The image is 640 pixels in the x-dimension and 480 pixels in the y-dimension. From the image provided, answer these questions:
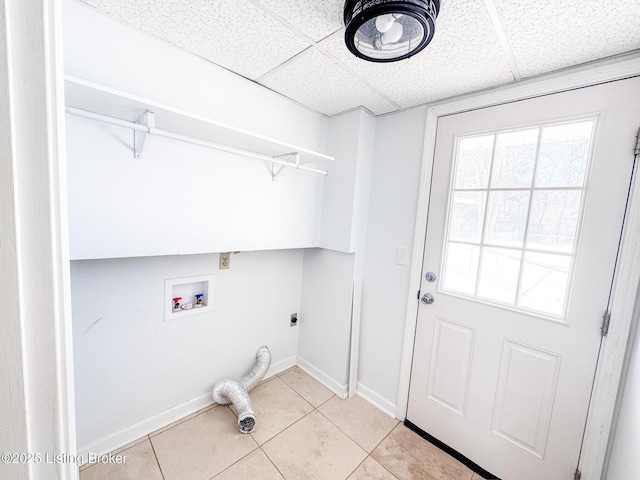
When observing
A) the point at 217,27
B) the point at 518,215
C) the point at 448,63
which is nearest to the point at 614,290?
the point at 518,215

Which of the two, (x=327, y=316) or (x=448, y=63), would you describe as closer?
(x=448, y=63)

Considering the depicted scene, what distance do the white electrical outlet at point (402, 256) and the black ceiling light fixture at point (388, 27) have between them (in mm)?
1144

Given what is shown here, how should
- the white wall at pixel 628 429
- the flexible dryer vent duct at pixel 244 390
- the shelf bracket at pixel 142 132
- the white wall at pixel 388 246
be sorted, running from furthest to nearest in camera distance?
the white wall at pixel 388 246 → the flexible dryer vent duct at pixel 244 390 → the shelf bracket at pixel 142 132 → the white wall at pixel 628 429

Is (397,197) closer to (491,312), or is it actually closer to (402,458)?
(491,312)

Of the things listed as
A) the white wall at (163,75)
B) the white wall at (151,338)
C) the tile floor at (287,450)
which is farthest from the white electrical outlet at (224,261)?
the tile floor at (287,450)

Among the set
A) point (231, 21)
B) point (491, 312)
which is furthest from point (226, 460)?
point (231, 21)

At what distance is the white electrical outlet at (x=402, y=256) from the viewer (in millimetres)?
1778

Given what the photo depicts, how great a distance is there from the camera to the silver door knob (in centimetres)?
165

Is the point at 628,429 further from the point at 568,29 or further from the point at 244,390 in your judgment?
the point at 244,390

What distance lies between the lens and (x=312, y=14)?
1.00m

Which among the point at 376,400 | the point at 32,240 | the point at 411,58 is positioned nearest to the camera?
the point at 32,240

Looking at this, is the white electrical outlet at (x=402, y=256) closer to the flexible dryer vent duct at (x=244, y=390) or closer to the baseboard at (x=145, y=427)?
the flexible dryer vent duct at (x=244, y=390)

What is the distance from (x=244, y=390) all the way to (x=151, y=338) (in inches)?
28.3

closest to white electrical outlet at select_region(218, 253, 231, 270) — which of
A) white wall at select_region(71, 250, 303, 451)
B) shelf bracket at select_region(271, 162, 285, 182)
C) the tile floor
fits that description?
white wall at select_region(71, 250, 303, 451)
